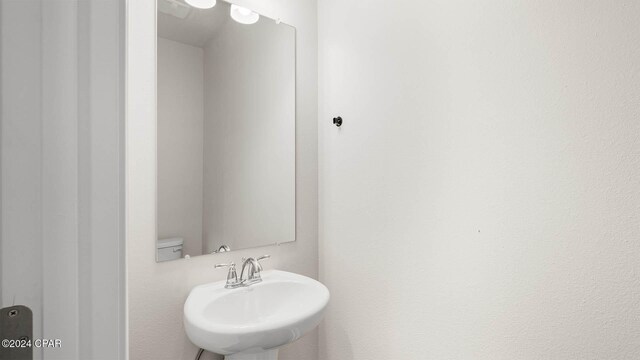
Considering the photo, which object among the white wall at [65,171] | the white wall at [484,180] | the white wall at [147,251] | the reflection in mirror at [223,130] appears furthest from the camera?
the reflection in mirror at [223,130]

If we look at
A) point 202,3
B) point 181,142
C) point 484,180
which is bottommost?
point 484,180

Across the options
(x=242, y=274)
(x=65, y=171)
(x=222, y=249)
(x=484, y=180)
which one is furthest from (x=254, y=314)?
(x=65, y=171)

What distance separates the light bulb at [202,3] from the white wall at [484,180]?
0.58 meters

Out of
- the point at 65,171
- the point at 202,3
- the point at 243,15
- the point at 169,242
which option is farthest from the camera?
the point at 243,15

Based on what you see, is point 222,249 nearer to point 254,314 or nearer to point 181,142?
point 254,314

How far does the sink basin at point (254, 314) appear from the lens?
37.7 inches

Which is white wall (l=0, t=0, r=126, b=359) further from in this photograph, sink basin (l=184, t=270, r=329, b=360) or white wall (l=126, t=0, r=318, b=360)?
white wall (l=126, t=0, r=318, b=360)

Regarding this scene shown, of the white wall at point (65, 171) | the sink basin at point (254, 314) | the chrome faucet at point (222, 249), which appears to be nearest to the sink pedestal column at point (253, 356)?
the sink basin at point (254, 314)

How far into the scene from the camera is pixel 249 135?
146 centimetres

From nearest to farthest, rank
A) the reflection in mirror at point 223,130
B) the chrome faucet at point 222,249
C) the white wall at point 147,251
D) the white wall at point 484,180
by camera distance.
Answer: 1. the white wall at point 484,180
2. the white wall at point 147,251
3. the reflection in mirror at point 223,130
4. the chrome faucet at point 222,249

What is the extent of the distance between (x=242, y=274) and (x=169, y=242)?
1.03 feet

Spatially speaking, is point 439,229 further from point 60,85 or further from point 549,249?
point 60,85

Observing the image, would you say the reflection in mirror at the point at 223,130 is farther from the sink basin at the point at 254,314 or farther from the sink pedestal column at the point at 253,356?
the sink pedestal column at the point at 253,356

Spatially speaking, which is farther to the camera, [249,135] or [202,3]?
[249,135]
